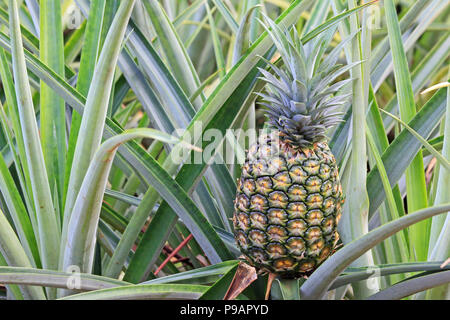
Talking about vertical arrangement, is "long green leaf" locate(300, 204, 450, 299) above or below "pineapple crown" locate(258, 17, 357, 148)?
below

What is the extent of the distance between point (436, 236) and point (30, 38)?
31.6 inches

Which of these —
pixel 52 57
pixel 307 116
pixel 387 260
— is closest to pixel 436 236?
pixel 387 260

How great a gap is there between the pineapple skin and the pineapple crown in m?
0.02

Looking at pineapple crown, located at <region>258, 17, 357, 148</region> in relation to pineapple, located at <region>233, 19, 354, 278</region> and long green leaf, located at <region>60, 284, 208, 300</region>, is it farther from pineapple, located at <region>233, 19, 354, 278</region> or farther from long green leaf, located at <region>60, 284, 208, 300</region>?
long green leaf, located at <region>60, 284, 208, 300</region>

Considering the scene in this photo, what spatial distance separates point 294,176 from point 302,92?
0.37 feet

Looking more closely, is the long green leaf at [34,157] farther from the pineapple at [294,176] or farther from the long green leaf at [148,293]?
the pineapple at [294,176]

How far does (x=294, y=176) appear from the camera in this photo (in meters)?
0.63

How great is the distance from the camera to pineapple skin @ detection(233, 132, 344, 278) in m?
0.63

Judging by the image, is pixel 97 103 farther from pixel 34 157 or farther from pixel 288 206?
pixel 288 206

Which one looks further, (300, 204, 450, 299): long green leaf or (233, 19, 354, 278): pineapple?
(233, 19, 354, 278): pineapple

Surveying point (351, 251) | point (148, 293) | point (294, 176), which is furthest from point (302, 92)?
point (148, 293)

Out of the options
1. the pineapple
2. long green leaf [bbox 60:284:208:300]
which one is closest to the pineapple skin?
the pineapple

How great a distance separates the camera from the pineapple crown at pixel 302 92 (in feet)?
2.05

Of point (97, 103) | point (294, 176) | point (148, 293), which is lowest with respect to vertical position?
point (148, 293)
